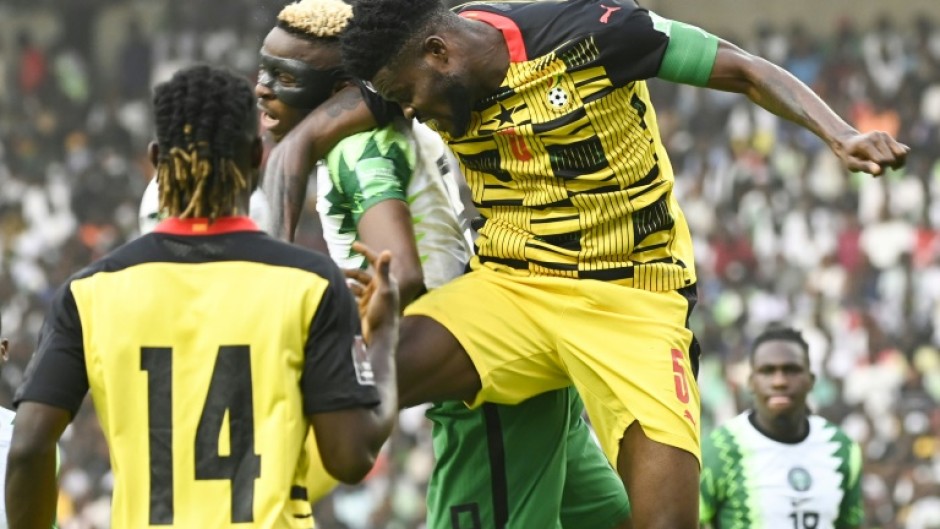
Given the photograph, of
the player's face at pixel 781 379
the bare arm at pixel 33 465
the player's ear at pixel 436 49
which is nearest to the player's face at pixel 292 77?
the player's ear at pixel 436 49

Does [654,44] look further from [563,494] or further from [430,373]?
[563,494]

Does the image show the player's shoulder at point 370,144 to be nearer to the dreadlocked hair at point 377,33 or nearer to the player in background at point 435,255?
the player in background at point 435,255

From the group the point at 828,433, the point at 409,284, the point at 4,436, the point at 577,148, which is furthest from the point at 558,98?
the point at 828,433

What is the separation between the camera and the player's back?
4.18 metres

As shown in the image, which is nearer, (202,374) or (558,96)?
(202,374)

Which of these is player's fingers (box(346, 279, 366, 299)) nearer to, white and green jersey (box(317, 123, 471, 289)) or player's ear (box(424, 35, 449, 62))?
white and green jersey (box(317, 123, 471, 289))

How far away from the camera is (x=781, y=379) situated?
9.30m

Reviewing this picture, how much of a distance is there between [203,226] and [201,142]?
0.19 m

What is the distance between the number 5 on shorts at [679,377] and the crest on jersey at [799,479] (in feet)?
11.7

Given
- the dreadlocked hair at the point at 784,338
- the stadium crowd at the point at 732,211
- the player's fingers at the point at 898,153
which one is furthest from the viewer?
the stadium crowd at the point at 732,211

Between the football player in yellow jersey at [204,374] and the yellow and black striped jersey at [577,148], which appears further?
the yellow and black striped jersey at [577,148]

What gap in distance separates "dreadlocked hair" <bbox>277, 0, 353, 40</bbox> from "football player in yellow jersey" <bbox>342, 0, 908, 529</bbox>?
26cm

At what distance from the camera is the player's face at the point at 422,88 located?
19.0ft

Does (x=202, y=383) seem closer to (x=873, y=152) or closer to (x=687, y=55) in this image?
(x=873, y=152)
